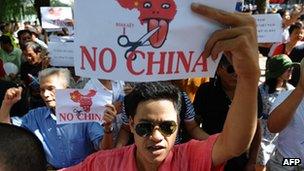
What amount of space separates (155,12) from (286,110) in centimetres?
145

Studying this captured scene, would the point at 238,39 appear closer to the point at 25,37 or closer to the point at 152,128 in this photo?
the point at 152,128

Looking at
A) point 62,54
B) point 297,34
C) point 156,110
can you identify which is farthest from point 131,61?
point 297,34

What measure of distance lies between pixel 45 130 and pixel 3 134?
1906mm

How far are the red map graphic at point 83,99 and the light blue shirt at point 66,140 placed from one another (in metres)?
0.22

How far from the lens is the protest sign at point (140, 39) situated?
5.65 ft

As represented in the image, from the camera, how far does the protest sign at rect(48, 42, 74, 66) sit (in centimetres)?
443

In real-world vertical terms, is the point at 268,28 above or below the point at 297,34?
above

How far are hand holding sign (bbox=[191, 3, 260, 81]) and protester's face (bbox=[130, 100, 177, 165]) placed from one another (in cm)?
45

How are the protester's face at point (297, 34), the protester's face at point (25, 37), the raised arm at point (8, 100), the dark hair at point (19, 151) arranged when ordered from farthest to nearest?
the protester's face at point (25, 37), the protester's face at point (297, 34), the raised arm at point (8, 100), the dark hair at point (19, 151)

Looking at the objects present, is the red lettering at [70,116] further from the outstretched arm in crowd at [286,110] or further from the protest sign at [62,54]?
the protest sign at [62,54]

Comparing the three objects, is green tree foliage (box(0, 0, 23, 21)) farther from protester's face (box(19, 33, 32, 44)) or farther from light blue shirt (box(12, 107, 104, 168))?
light blue shirt (box(12, 107, 104, 168))

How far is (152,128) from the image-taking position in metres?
1.99

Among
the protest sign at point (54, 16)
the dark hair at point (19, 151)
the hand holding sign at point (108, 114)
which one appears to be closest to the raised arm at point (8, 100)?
the hand holding sign at point (108, 114)

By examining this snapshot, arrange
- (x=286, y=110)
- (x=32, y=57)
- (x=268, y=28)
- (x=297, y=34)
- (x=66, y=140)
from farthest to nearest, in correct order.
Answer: (x=297, y=34)
(x=32, y=57)
(x=268, y=28)
(x=66, y=140)
(x=286, y=110)
